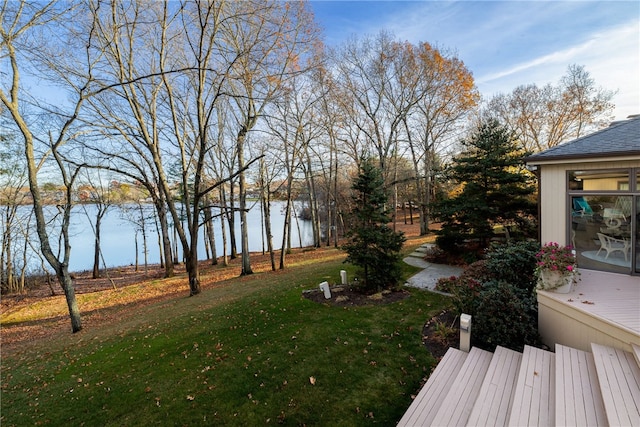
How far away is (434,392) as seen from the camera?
3.42 metres

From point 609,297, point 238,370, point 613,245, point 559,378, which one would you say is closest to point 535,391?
point 559,378

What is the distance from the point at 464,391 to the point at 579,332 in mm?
2194

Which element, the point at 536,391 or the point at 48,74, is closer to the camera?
the point at 536,391

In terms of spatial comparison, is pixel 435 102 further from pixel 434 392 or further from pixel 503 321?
pixel 434 392

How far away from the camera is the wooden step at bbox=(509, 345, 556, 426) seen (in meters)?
2.68

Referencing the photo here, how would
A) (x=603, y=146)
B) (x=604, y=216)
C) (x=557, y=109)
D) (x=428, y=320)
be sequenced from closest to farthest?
(x=603, y=146) < (x=604, y=216) < (x=428, y=320) < (x=557, y=109)

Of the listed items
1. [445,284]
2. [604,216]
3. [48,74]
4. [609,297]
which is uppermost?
[48,74]

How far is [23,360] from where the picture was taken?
630 centimetres

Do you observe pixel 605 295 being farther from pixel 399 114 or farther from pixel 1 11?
pixel 1 11

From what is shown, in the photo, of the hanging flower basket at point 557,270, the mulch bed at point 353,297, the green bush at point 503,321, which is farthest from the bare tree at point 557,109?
the green bush at point 503,321

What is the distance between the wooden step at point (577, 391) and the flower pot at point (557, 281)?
1.28 m

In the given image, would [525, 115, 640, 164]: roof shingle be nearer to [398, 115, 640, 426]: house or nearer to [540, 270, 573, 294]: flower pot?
[398, 115, 640, 426]: house

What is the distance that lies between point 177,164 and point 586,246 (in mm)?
20511

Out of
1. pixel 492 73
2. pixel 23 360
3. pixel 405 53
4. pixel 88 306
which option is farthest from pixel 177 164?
pixel 492 73
